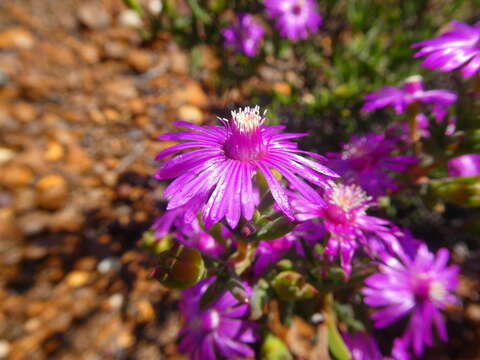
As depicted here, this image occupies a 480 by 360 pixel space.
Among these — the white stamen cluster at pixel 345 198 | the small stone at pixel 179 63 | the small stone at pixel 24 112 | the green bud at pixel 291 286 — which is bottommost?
the green bud at pixel 291 286

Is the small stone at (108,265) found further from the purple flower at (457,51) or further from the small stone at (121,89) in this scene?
Result: the purple flower at (457,51)

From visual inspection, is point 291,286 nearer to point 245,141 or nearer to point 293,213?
point 293,213

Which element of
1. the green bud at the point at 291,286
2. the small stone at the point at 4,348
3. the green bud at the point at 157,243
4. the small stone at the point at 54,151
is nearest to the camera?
the green bud at the point at 291,286

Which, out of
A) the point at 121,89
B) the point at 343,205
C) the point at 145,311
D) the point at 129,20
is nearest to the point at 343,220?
the point at 343,205

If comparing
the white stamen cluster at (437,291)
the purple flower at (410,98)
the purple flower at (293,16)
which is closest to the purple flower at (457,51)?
the purple flower at (410,98)

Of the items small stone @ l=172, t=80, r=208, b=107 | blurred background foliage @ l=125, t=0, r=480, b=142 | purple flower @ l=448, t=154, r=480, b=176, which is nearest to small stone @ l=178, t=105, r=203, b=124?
small stone @ l=172, t=80, r=208, b=107

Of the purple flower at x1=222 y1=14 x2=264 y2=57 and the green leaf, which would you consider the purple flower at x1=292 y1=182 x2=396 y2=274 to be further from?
the purple flower at x1=222 y1=14 x2=264 y2=57

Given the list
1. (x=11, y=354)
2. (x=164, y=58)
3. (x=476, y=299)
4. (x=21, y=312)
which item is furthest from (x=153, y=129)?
(x=476, y=299)
